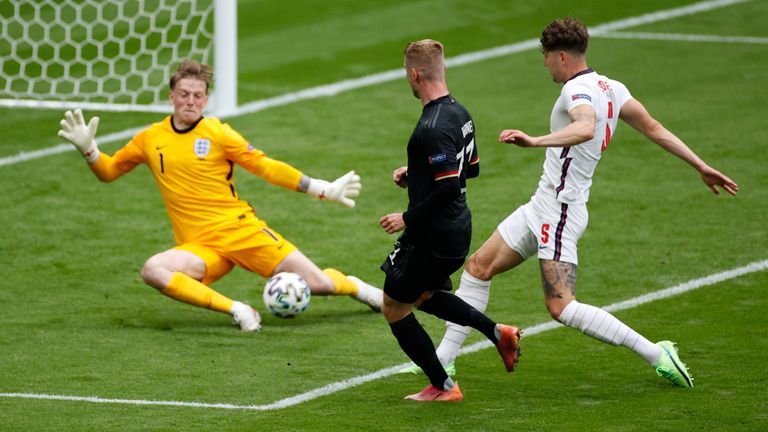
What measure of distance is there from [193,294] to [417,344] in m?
2.31

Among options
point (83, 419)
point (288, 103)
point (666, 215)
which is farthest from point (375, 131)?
point (83, 419)

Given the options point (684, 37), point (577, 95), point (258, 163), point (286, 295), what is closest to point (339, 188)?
point (258, 163)

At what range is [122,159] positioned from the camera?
9195 mm

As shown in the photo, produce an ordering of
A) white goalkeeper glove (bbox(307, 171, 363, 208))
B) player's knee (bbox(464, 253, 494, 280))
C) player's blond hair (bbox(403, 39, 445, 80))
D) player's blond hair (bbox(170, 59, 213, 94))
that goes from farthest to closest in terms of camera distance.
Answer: player's blond hair (bbox(170, 59, 213, 94))
white goalkeeper glove (bbox(307, 171, 363, 208))
player's knee (bbox(464, 253, 494, 280))
player's blond hair (bbox(403, 39, 445, 80))

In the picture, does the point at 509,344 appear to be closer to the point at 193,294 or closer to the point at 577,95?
the point at 577,95

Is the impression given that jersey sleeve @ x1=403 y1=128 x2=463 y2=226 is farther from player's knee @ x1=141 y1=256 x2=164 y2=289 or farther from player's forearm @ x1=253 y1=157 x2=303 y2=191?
player's knee @ x1=141 y1=256 x2=164 y2=289

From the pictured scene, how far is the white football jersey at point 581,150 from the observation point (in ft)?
23.6

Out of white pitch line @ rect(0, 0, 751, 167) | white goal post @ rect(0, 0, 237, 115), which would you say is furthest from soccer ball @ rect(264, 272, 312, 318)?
white goal post @ rect(0, 0, 237, 115)

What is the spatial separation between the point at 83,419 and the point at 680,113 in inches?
363

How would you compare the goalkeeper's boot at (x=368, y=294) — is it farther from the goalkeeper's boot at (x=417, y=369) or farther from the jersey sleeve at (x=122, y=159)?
the jersey sleeve at (x=122, y=159)

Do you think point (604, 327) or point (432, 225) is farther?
point (604, 327)

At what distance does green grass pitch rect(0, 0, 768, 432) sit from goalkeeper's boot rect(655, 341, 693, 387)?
0.11 meters

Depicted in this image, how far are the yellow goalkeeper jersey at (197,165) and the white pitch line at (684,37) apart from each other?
32.1 ft

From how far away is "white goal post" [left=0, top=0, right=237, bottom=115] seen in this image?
48.2 ft
